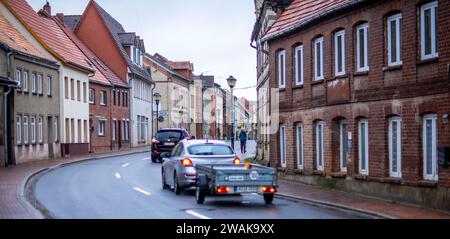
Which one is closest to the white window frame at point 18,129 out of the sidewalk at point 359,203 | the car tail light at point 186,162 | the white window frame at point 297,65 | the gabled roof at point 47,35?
the gabled roof at point 47,35

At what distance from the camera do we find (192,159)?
21.2 metres

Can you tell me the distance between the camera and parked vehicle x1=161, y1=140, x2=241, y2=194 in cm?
2094

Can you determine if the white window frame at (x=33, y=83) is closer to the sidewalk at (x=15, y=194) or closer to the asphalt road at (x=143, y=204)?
the sidewalk at (x=15, y=194)

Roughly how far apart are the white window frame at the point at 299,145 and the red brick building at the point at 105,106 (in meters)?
32.1

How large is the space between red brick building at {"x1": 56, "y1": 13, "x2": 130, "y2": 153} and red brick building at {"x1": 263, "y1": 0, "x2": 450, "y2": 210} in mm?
31840

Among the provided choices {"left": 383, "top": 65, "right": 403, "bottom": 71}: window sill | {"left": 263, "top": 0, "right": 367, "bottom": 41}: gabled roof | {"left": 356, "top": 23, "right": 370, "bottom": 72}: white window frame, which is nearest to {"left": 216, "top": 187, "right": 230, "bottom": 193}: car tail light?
{"left": 383, "top": 65, "right": 403, "bottom": 71}: window sill

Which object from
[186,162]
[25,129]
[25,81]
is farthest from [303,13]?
[25,129]

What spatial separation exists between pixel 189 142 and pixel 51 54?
2622cm

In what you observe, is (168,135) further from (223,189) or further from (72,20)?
(72,20)

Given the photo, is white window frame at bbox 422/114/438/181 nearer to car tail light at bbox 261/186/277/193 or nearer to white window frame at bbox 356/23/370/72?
white window frame at bbox 356/23/370/72

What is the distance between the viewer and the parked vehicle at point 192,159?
2094 centimetres
